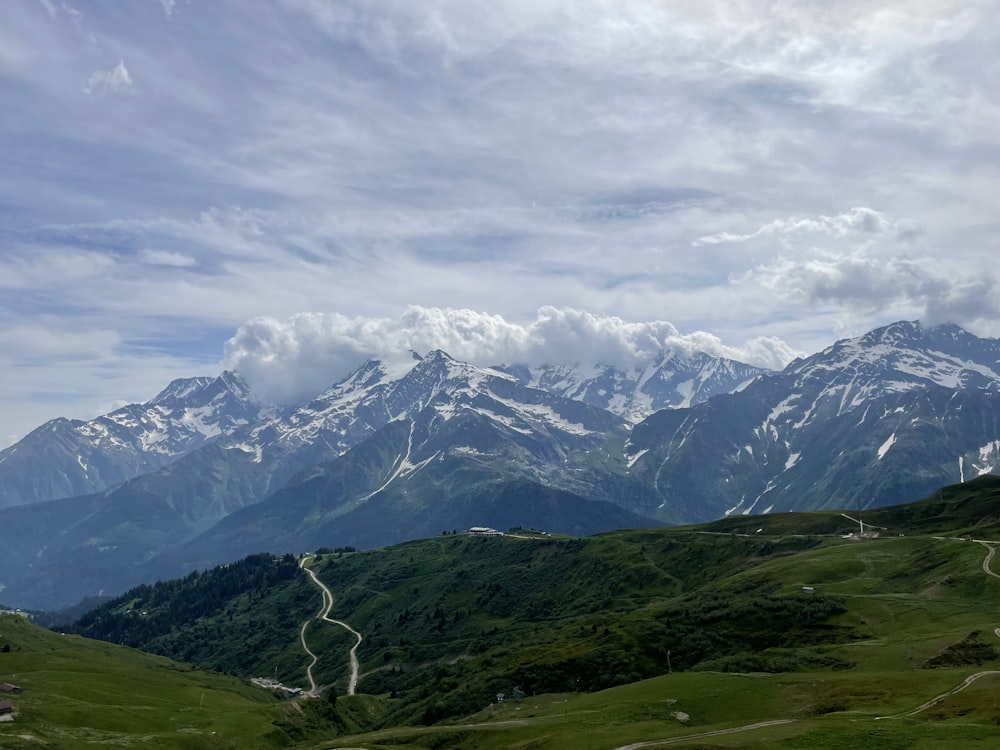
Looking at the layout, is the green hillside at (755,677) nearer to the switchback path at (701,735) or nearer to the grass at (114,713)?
the switchback path at (701,735)

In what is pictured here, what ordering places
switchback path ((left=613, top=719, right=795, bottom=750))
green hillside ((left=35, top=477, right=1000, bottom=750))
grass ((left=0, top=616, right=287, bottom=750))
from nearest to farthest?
switchback path ((left=613, top=719, right=795, bottom=750)) → green hillside ((left=35, top=477, right=1000, bottom=750)) → grass ((left=0, top=616, right=287, bottom=750))

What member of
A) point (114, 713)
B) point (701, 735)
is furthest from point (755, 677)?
point (114, 713)

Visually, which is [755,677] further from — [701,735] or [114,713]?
[114,713]

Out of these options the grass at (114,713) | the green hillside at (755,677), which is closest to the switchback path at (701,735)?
the green hillside at (755,677)

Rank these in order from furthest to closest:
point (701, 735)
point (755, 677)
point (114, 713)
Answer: point (114, 713), point (755, 677), point (701, 735)

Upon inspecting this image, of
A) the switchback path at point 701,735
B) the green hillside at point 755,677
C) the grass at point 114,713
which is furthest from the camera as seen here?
the grass at point 114,713

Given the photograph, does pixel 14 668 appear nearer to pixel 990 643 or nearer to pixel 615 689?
pixel 615 689

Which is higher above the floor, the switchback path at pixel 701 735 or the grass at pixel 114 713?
the switchback path at pixel 701 735

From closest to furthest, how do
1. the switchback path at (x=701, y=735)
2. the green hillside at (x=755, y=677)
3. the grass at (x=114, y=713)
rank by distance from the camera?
the switchback path at (x=701, y=735)
the green hillside at (x=755, y=677)
the grass at (x=114, y=713)

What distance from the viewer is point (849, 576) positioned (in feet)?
652

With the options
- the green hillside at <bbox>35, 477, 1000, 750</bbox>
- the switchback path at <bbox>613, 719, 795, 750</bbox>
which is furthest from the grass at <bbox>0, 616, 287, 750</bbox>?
the switchback path at <bbox>613, 719, 795, 750</bbox>

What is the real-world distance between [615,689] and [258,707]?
87459 mm

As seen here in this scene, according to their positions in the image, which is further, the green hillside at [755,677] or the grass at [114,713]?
the grass at [114,713]

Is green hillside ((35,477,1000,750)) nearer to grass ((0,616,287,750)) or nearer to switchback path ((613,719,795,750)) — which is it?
switchback path ((613,719,795,750))
